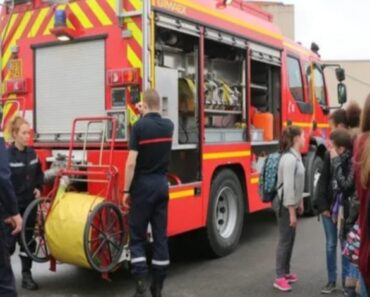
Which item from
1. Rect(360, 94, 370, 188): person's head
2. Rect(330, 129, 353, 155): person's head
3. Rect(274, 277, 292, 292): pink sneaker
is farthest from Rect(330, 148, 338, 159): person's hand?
Rect(360, 94, 370, 188): person's head

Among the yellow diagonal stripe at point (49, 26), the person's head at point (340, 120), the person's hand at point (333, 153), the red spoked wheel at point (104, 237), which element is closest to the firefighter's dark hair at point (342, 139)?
the person's hand at point (333, 153)

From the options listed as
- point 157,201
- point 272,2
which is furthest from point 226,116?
point 272,2

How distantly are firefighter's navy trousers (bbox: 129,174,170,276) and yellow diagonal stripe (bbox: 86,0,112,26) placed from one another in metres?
1.73

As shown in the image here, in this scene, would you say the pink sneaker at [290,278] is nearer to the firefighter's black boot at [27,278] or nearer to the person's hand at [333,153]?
the person's hand at [333,153]

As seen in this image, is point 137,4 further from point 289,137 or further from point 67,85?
point 289,137

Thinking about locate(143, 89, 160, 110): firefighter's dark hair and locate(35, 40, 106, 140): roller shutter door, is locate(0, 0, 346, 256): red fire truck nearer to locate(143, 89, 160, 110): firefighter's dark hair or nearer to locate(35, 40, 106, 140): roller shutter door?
locate(35, 40, 106, 140): roller shutter door

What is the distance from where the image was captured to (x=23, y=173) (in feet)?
18.5

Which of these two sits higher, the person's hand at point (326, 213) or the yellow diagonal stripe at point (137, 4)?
the yellow diagonal stripe at point (137, 4)

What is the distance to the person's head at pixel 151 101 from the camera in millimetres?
5238

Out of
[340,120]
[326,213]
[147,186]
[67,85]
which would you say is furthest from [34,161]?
[340,120]

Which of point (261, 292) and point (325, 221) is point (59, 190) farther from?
point (325, 221)

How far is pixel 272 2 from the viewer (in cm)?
2681

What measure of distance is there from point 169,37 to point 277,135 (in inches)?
111

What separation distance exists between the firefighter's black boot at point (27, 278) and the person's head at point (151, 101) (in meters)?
1.94
